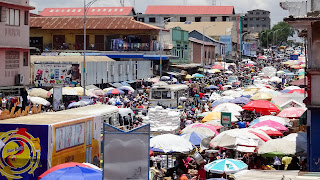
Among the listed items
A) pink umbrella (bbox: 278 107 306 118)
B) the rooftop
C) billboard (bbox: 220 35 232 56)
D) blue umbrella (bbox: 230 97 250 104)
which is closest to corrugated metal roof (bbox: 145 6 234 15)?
the rooftop

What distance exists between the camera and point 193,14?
146 m

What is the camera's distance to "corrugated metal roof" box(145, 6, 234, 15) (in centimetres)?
14688

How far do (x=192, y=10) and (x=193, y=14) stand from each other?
198 centimetres

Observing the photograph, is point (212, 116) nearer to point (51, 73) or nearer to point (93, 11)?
point (51, 73)

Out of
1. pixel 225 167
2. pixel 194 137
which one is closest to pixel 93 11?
pixel 194 137

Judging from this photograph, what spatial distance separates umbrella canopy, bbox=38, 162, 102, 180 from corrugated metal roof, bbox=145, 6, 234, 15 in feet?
432

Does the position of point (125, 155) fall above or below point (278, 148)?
above

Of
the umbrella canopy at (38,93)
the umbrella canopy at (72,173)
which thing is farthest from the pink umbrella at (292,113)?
the umbrella canopy at (72,173)

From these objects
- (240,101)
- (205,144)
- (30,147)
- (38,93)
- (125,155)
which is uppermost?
(38,93)

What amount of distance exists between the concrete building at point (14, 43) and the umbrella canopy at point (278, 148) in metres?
18.5

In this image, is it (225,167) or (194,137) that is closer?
(225,167)

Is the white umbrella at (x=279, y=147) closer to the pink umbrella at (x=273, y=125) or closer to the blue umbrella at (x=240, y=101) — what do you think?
the pink umbrella at (x=273, y=125)

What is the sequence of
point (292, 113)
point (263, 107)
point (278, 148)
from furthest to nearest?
1. point (263, 107)
2. point (292, 113)
3. point (278, 148)

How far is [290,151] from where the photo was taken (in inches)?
837
